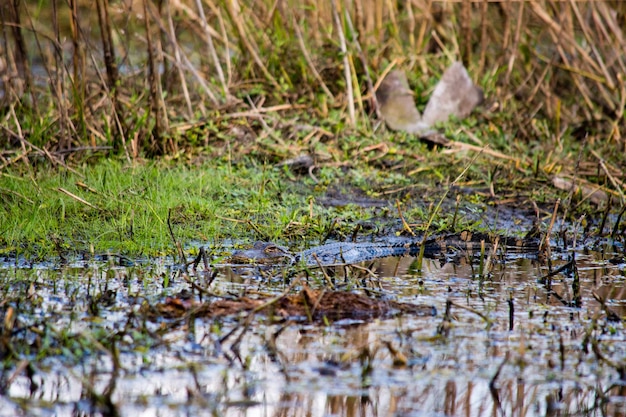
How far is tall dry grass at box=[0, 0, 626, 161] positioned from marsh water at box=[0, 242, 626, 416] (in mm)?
2551

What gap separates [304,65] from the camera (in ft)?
25.3

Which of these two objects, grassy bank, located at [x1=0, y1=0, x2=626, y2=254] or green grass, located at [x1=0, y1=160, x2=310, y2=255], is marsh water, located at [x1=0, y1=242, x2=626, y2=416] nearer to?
green grass, located at [x1=0, y1=160, x2=310, y2=255]

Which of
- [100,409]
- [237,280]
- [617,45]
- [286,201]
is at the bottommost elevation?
[100,409]

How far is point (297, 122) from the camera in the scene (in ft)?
24.3

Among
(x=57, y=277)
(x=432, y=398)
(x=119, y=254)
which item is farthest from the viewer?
(x=119, y=254)

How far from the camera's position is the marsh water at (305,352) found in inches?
109

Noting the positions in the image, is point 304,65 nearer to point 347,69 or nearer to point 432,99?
point 347,69

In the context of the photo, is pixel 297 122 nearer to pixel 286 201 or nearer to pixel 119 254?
pixel 286 201

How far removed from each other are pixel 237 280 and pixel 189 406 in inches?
64.6

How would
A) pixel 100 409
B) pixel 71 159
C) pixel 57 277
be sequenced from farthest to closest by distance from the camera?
pixel 71 159 → pixel 57 277 → pixel 100 409

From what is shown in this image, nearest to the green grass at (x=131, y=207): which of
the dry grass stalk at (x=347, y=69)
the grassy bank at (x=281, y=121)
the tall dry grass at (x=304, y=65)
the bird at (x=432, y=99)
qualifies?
the grassy bank at (x=281, y=121)

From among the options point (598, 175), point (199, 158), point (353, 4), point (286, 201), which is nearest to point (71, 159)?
point (199, 158)

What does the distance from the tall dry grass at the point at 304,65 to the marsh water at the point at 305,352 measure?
2.55m

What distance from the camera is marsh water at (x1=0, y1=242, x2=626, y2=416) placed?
2.78 meters
